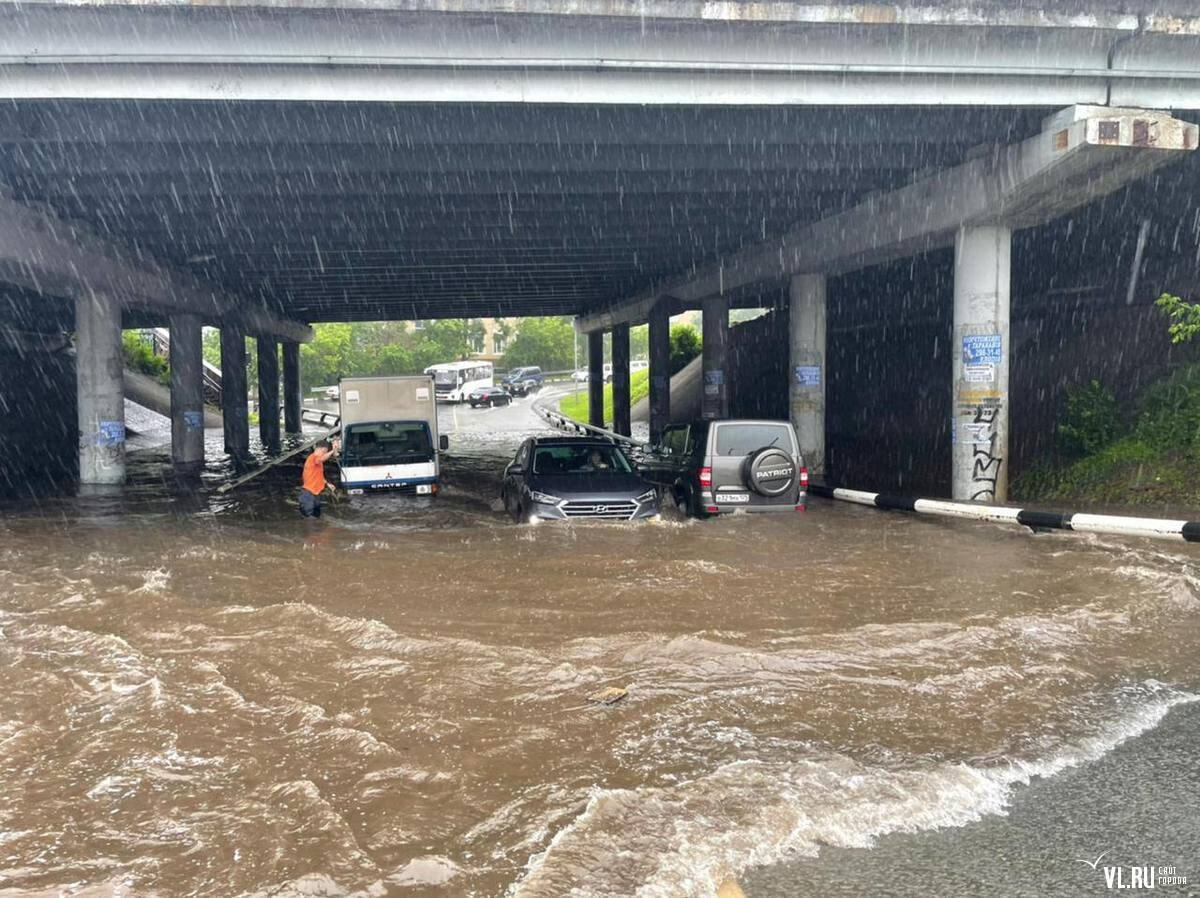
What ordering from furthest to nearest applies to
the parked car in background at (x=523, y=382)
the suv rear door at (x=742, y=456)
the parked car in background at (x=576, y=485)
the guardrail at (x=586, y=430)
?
the parked car in background at (x=523, y=382) → the guardrail at (x=586, y=430) → the suv rear door at (x=742, y=456) → the parked car in background at (x=576, y=485)

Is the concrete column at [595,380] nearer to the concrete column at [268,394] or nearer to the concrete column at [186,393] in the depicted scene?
the concrete column at [268,394]

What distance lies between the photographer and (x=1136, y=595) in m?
8.98

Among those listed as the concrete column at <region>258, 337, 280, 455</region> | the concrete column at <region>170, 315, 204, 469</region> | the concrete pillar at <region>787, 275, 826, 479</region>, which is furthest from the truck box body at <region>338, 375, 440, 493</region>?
the concrete column at <region>258, 337, 280, 455</region>

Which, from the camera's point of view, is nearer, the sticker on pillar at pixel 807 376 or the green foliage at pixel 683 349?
the sticker on pillar at pixel 807 376

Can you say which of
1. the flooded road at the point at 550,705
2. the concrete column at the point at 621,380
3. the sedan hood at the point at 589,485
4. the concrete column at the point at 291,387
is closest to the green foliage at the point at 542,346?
the concrete column at the point at 291,387

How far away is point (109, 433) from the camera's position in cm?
2342

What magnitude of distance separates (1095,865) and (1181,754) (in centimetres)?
156

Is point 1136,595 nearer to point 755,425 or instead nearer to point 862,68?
point 755,425

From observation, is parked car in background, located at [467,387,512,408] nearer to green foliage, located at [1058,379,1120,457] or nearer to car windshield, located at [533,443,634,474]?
green foliage, located at [1058,379,1120,457]

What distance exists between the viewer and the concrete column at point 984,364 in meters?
16.2

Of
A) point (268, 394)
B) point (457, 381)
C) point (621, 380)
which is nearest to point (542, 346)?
point (457, 381)

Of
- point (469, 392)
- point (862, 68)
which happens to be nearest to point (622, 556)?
point (862, 68)

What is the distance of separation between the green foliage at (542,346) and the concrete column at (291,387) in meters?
45.5

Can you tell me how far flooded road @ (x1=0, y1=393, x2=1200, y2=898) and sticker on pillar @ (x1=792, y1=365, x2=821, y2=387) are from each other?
1205cm
